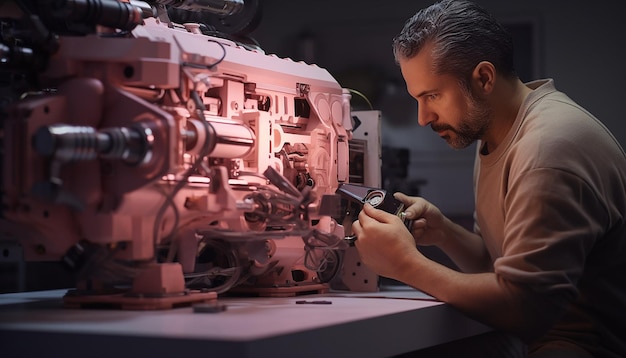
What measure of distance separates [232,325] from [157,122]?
0.40m

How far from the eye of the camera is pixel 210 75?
1.90m

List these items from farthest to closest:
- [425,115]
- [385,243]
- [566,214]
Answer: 1. [425,115]
2. [385,243]
3. [566,214]

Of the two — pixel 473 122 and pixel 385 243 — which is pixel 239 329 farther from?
pixel 473 122

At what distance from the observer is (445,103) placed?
2.25 m

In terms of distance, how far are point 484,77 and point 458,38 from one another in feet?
0.40

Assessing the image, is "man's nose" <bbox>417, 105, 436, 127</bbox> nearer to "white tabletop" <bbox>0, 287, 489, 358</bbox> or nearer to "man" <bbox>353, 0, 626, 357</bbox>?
"man" <bbox>353, 0, 626, 357</bbox>

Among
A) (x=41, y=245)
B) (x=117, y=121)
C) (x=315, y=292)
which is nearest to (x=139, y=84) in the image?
(x=117, y=121)

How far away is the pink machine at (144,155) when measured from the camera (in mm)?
1554

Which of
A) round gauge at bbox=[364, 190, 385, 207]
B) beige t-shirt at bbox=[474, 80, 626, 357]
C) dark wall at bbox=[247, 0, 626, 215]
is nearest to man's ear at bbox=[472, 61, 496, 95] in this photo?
beige t-shirt at bbox=[474, 80, 626, 357]

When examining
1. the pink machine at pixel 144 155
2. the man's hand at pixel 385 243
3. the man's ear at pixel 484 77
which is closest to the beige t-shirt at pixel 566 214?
the man's ear at pixel 484 77

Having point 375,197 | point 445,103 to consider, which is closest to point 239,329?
point 375,197

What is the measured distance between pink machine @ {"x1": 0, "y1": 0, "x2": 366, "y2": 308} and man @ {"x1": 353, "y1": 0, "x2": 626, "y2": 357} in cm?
30

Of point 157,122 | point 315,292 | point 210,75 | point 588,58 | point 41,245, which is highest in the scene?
point 588,58

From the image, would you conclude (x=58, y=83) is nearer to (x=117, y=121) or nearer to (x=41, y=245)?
(x=117, y=121)
